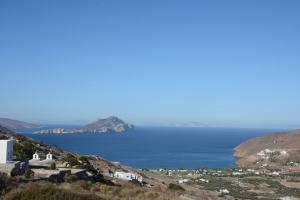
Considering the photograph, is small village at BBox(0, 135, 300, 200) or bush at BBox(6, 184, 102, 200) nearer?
bush at BBox(6, 184, 102, 200)

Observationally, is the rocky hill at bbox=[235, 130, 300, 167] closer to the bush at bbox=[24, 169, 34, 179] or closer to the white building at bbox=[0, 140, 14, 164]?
the white building at bbox=[0, 140, 14, 164]

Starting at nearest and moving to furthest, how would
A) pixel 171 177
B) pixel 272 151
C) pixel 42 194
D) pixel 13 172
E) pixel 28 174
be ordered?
1. pixel 42 194
2. pixel 13 172
3. pixel 28 174
4. pixel 171 177
5. pixel 272 151

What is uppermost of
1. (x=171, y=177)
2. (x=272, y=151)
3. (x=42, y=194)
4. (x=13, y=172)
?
(x=42, y=194)

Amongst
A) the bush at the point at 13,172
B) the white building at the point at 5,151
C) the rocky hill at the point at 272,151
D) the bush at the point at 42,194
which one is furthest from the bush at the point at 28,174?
the rocky hill at the point at 272,151

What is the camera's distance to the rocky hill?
118625mm

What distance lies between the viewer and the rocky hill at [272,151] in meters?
119

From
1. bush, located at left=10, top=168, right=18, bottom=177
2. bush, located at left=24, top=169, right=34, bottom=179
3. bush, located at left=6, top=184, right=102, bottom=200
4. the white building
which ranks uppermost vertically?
the white building

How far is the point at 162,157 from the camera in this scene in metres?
133

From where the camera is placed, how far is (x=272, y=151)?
440 feet

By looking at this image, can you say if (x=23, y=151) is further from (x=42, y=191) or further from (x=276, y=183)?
(x=276, y=183)

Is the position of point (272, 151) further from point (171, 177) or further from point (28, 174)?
point (28, 174)

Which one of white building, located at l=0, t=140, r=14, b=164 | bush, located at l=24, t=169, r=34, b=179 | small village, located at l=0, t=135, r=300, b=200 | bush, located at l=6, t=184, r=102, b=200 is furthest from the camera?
small village, located at l=0, t=135, r=300, b=200

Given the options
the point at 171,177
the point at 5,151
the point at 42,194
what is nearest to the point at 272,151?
the point at 171,177

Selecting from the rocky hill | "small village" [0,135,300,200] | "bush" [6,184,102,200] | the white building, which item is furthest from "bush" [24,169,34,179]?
the rocky hill
